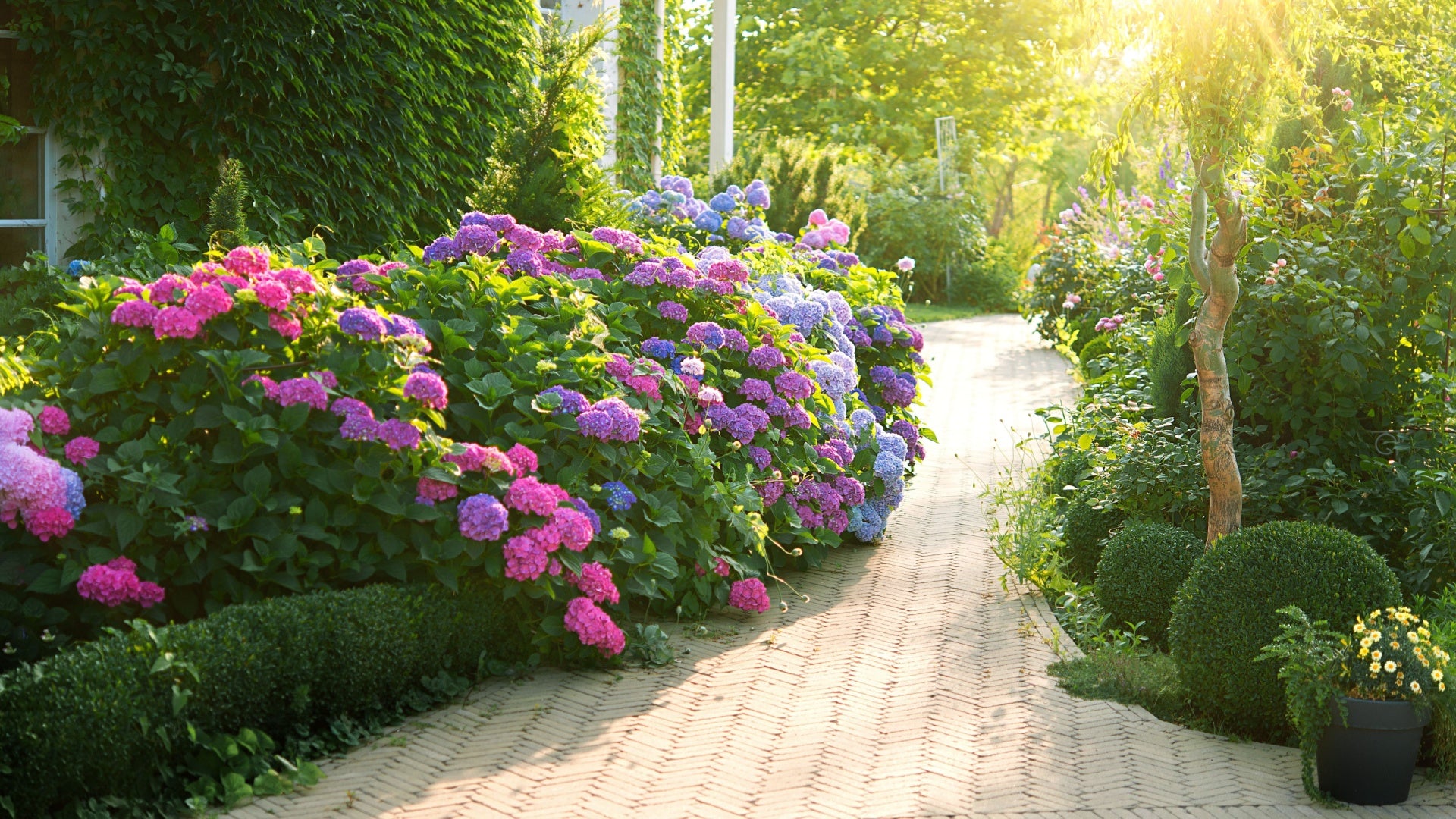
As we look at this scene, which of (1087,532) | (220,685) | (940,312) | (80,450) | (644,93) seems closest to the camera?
(220,685)

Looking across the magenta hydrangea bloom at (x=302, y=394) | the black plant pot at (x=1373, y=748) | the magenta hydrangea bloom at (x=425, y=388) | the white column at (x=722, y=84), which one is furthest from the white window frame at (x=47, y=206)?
the white column at (x=722, y=84)

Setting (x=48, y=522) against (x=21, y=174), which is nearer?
(x=48, y=522)

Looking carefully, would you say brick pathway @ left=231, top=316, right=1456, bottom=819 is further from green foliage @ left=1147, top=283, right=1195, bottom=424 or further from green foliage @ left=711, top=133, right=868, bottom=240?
green foliage @ left=711, top=133, right=868, bottom=240

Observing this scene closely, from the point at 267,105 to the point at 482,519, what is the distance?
3.80 m

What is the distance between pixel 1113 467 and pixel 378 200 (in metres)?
4.39

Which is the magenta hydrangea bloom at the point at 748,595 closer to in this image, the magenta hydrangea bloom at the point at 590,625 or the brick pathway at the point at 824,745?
the brick pathway at the point at 824,745

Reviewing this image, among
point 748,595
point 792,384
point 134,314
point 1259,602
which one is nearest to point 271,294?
point 134,314

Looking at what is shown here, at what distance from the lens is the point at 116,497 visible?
3713 mm

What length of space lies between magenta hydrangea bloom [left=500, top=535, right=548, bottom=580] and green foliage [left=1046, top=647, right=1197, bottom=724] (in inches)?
74.2

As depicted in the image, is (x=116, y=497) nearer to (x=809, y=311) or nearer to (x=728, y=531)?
(x=728, y=531)

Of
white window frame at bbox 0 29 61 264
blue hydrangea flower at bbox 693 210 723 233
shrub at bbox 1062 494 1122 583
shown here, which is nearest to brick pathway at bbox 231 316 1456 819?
shrub at bbox 1062 494 1122 583

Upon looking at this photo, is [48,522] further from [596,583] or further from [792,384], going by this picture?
[792,384]

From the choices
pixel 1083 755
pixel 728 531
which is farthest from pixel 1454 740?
pixel 728 531

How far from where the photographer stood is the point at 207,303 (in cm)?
370
